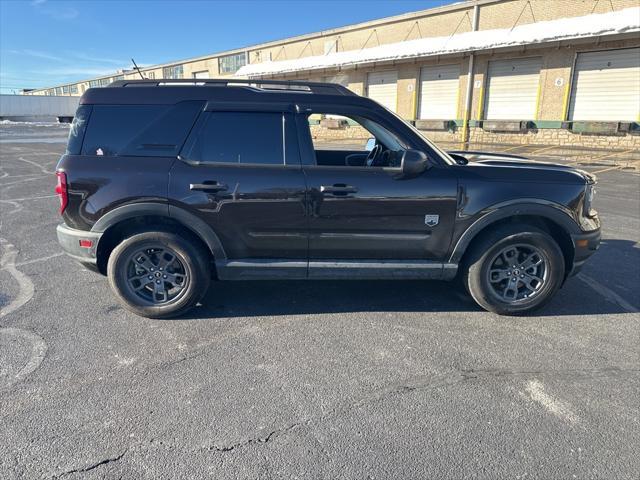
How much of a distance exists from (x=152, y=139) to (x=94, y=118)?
0.53m

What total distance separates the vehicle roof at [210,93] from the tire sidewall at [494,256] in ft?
5.56

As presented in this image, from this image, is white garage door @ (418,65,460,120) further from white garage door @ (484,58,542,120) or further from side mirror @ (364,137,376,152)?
side mirror @ (364,137,376,152)

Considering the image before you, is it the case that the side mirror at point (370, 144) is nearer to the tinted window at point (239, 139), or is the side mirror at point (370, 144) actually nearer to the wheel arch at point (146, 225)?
the tinted window at point (239, 139)

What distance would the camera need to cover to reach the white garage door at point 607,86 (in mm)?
16625

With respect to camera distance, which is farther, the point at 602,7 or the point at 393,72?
the point at 393,72

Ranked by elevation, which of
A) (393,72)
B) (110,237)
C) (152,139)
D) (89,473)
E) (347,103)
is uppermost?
(393,72)

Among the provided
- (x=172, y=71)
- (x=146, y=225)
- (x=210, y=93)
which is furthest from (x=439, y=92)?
(x=172, y=71)

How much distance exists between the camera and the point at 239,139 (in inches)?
144

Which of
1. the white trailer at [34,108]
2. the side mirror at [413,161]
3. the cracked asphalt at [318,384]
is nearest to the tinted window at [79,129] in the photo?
the cracked asphalt at [318,384]

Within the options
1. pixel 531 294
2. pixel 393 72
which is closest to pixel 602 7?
pixel 393 72

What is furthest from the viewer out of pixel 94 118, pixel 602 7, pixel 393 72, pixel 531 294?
pixel 393 72

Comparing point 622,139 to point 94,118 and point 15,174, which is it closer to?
point 94,118

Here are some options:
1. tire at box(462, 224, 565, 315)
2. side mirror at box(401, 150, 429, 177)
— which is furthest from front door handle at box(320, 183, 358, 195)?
tire at box(462, 224, 565, 315)

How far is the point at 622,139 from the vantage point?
17.3m
